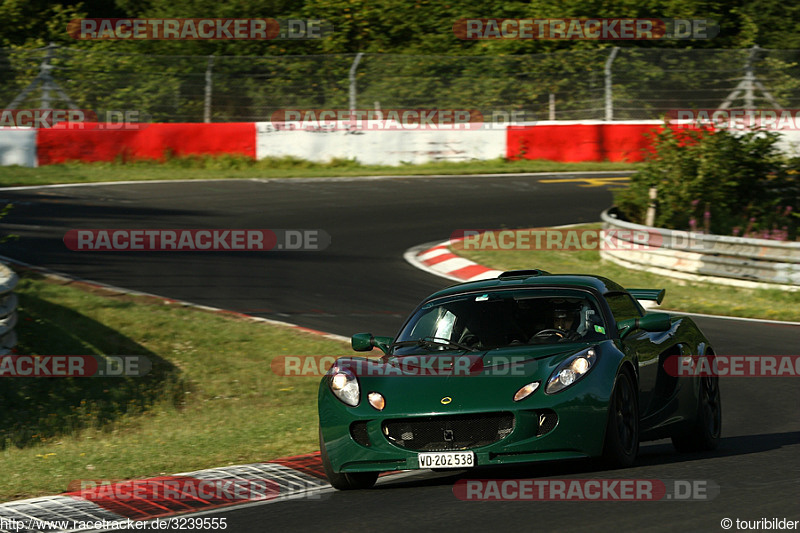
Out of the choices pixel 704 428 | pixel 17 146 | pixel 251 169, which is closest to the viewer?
pixel 704 428

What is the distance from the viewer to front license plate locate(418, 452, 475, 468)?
6.55 m

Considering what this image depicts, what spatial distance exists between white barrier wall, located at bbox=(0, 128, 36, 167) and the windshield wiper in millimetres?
17929

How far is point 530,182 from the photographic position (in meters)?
24.1

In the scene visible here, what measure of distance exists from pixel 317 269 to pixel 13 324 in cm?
614

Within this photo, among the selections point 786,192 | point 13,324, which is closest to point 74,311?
point 13,324

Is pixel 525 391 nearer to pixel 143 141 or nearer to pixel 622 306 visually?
pixel 622 306

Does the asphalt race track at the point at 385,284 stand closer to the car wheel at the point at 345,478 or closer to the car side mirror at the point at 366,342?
the car wheel at the point at 345,478

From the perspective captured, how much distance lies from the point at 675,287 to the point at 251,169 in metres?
11.9

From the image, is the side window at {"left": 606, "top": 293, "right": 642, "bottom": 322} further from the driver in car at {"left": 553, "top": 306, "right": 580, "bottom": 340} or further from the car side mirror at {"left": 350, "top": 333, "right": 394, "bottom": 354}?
the car side mirror at {"left": 350, "top": 333, "right": 394, "bottom": 354}

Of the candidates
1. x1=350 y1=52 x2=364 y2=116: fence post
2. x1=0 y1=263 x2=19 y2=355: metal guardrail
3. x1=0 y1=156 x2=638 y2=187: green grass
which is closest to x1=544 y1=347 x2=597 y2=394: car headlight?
x1=0 y1=263 x2=19 y2=355: metal guardrail

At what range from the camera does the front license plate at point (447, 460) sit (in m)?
6.55

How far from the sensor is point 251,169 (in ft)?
82.9

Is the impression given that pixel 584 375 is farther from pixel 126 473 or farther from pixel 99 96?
pixel 99 96

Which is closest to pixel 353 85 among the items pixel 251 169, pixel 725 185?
pixel 251 169
